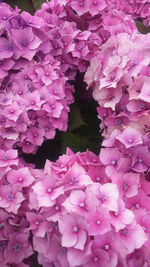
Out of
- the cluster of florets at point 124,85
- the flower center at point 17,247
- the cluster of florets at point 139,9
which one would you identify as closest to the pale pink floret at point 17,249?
the flower center at point 17,247

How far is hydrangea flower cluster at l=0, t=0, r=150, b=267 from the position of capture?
84cm

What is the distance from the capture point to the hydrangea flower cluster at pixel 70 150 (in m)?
0.84

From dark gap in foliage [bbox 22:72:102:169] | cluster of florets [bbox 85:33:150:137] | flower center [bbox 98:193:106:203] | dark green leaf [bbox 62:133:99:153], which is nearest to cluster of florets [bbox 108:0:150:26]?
dark gap in foliage [bbox 22:72:102:169]

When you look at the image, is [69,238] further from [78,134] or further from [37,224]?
[78,134]

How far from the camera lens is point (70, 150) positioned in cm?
108

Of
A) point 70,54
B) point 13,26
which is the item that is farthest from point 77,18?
point 13,26

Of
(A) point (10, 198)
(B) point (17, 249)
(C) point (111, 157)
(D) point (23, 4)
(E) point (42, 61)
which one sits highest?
(D) point (23, 4)

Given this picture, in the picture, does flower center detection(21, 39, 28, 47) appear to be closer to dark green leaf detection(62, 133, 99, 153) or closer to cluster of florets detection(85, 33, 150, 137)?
cluster of florets detection(85, 33, 150, 137)

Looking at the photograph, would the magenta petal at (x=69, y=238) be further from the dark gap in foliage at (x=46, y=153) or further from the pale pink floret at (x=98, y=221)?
the dark gap in foliage at (x=46, y=153)

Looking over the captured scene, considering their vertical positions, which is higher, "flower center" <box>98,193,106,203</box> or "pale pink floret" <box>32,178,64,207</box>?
"flower center" <box>98,193,106,203</box>

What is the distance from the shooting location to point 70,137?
1360 mm

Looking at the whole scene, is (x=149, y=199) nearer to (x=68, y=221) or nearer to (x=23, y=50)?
(x=68, y=221)

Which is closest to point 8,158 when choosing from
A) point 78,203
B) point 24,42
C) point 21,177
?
point 21,177

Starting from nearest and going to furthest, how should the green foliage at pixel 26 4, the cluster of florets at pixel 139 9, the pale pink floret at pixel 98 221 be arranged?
the pale pink floret at pixel 98 221 → the green foliage at pixel 26 4 → the cluster of florets at pixel 139 9
